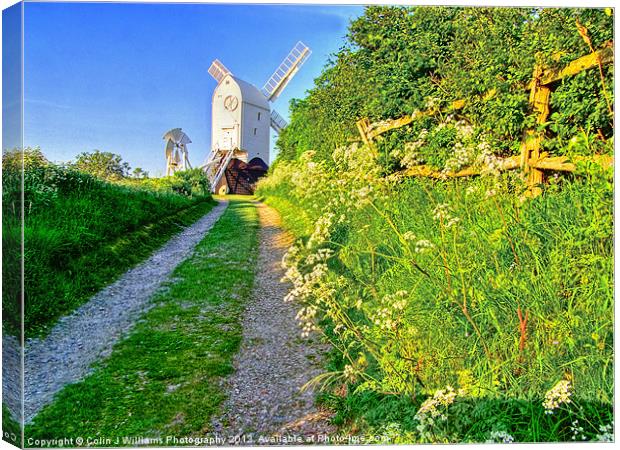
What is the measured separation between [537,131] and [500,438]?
196 cm

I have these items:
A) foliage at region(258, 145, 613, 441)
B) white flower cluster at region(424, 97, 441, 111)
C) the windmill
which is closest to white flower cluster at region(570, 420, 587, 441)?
foliage at region(258, 145, 613, 441)

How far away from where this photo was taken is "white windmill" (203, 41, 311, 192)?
3404mm

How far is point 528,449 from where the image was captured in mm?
2961

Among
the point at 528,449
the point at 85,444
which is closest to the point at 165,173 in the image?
the point at 85,444

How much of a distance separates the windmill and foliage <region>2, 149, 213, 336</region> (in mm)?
174

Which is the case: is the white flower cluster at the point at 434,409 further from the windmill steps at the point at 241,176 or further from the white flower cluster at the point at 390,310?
the windmill steps at the point at 241,176

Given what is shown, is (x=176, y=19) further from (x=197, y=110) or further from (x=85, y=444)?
(x=85, y=444)

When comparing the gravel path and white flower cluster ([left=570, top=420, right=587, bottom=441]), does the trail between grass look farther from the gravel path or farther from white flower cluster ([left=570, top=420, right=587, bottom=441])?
white flower cluster ([left=570, top=420, right=587, bottom=441])

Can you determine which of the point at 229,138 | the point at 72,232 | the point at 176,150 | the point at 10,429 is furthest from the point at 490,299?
the point at 10,429

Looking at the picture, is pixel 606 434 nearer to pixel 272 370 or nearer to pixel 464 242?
pixel 464 242

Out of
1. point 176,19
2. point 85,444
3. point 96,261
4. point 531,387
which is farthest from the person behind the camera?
point 96,261

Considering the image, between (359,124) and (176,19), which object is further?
(359,124)

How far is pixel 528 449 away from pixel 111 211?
3303mm

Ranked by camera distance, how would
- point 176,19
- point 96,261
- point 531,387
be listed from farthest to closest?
point 96,261
point 176,19
point 531,387
